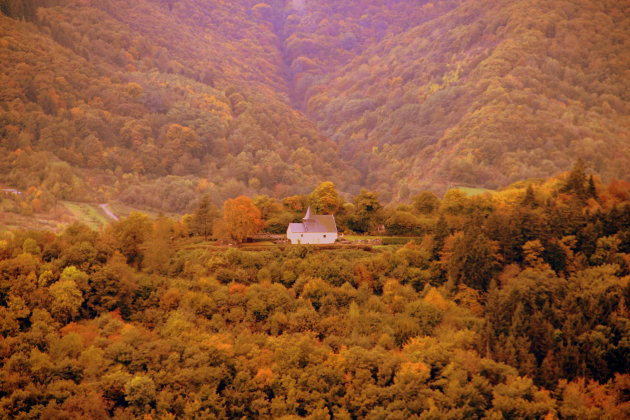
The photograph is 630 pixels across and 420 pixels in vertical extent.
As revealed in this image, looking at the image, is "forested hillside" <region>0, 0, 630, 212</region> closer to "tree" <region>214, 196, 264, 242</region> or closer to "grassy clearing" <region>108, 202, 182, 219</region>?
"grassy clearing" <region>108, 202, 182, 219</region>

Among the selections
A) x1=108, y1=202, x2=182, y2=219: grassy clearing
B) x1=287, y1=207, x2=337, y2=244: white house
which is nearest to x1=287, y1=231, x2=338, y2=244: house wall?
x1=287, y1=207, x2=337, y2=244: white house

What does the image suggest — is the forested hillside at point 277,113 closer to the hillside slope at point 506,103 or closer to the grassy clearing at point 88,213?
the hillside slope at point 506,103

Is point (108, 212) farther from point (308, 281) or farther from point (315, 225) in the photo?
point (308, 281)

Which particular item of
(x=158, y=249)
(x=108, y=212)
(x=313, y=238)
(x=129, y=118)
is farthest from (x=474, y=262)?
(x=129, y=118)

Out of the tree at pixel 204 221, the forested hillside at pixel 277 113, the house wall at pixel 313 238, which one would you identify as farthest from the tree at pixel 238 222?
the forested hillside at pixel 277 113

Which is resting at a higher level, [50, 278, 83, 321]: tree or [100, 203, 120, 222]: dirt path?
[100, 203, 120, 222]: dirt path

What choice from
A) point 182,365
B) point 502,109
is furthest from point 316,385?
point 502,109

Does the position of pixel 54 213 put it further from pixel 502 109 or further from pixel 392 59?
pixel 392 59
